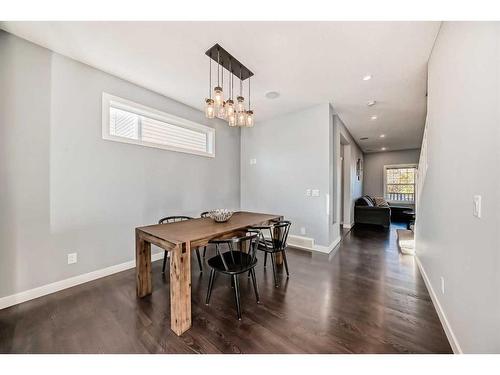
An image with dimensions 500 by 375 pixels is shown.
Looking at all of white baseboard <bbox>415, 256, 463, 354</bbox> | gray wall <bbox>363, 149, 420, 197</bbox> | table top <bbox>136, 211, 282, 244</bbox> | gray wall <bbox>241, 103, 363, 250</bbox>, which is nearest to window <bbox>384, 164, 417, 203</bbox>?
gray wall <bbox>363, 149, 420, 197</bbox>

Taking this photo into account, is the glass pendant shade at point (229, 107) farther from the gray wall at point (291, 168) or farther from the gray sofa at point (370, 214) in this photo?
the gray sofa at point (370, 214)

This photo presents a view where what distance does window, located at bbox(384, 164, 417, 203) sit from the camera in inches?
302

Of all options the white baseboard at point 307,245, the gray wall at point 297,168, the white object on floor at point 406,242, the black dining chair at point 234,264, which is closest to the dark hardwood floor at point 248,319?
the black dining chair at point 234,264

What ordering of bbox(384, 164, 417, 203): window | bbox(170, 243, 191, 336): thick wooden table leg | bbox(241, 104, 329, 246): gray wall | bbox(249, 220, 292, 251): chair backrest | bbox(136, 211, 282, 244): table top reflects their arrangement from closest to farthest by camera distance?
bbox(170, 243, 191, 336): thick wooden table leg < bbox(136, 211, 282, 244): table top < bbox(249, 220, 292, 251): chair backrest < bbox(241, 104, 329, 246): gray wall < bbox(384, 164, 417, 203): window

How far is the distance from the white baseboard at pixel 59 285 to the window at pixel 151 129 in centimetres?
172

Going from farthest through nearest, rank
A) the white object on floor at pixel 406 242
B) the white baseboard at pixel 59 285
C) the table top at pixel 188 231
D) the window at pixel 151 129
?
the white object on floor at pixel 406 242, the window at pixel 151 129, the white baseboard at pixel 59 285, the table top at pixel 188 231

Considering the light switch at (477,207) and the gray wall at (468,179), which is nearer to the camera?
the gray wall at (468,179)

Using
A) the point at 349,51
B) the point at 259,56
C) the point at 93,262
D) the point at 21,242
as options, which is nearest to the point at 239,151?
the point at 259,56

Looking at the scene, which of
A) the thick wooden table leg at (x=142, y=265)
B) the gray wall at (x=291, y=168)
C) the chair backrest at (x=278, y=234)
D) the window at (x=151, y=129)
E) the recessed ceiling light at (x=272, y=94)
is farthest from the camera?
the gray wall at (x=291, y=168)

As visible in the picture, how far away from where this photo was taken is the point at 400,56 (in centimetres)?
226

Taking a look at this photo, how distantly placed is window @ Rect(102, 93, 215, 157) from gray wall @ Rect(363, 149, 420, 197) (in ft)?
24.0

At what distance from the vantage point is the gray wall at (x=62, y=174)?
6.42 ft

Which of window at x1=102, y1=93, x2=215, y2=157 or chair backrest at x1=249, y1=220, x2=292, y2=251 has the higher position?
window at x1=102, y1=93, x2=215, y2=157

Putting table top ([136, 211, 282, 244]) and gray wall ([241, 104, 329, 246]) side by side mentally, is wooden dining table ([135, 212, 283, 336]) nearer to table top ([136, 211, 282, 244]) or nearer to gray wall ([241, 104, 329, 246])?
table top ([136, 211, 282, 244])
